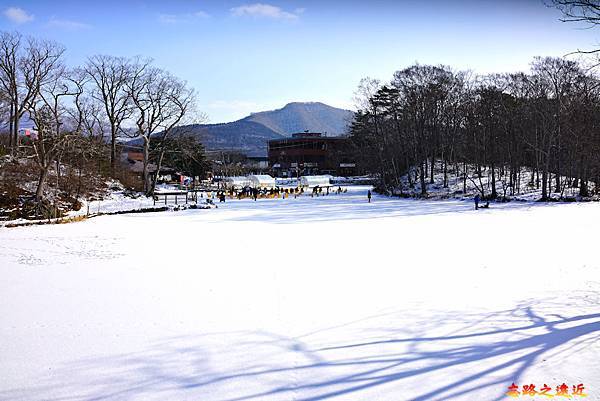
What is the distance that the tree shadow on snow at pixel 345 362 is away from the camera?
15.2 feet

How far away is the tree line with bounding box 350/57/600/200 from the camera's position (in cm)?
3219

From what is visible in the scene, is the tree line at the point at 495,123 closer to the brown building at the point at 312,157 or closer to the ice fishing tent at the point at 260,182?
the ice fishing tent at the point at 260,182

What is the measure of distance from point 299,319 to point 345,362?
1742mm

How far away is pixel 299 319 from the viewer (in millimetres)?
6965

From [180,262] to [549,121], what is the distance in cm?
3304

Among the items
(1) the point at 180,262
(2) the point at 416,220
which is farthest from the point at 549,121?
(1) the point at 180,262

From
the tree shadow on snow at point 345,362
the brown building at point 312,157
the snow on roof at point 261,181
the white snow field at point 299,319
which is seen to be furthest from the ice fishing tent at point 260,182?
the tree shadow on snow at point 345,362

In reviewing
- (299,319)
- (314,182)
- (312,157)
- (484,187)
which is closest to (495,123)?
(484,187)

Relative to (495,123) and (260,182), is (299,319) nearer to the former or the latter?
(495,123)

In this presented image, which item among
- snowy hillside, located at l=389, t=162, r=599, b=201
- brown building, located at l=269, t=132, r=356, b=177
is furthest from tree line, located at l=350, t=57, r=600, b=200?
brown building, located at l=269, t=132, r=356, b=177

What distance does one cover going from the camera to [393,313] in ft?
23.8

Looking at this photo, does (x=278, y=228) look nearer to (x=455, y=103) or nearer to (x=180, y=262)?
(x=180, y=262)

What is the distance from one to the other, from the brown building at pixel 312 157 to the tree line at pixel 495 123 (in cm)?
3857

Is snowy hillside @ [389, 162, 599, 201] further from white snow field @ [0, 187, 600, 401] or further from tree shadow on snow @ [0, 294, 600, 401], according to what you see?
tree shadow on snow @ [0, 294, 600, 401]
